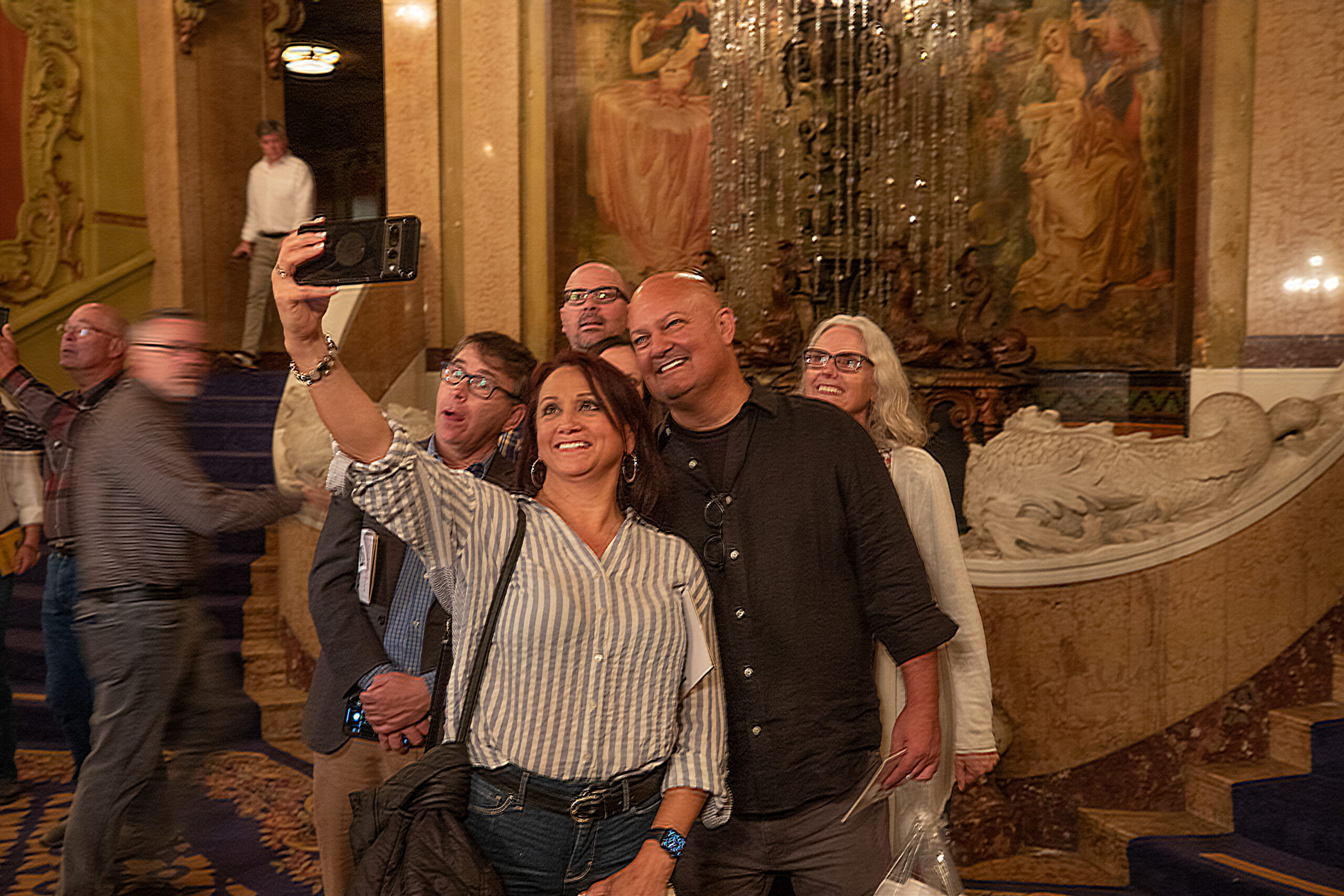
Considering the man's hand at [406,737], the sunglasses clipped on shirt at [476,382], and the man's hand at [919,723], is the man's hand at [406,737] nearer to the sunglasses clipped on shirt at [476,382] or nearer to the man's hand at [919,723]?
the sunglasses clipped on shirt at [476,382]

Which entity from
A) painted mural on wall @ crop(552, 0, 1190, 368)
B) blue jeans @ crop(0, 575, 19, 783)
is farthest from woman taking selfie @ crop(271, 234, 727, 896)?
painted mural on wall @ crop(552, 0, 1190, 368)

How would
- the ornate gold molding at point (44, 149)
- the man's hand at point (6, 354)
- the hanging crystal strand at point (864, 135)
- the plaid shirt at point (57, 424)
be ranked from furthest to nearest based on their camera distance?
the hanging crystal strand at point (864, 135) → the ornate gold molding at point (44, 149) → the man's hand at point (6, 354) → the plaid shirt at point (57, 424)

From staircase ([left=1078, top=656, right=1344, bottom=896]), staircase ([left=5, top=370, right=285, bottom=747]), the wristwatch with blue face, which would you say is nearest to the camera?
the wristwatch with blue face

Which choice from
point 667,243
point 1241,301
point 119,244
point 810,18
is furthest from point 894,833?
point 119,244

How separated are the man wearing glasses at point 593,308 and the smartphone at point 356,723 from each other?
3.05 ft

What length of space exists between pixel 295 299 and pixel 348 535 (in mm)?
933

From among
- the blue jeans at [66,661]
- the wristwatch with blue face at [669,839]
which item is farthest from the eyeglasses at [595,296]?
the blue jeans at [66,661]

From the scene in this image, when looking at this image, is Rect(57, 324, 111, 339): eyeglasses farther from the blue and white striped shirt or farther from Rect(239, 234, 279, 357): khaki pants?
Rect(239, 234, 279, 357): khaki pants

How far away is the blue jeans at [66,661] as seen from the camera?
3510 millimetres

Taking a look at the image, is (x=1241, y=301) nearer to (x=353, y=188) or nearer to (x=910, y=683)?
(x=910, y=683)

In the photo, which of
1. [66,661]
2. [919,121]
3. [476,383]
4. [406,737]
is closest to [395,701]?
[406,737]

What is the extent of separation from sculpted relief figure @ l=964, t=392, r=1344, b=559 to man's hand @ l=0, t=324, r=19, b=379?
3918 millimetres

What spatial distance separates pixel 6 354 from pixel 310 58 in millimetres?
5143

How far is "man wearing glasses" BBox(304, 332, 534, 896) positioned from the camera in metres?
2.12
